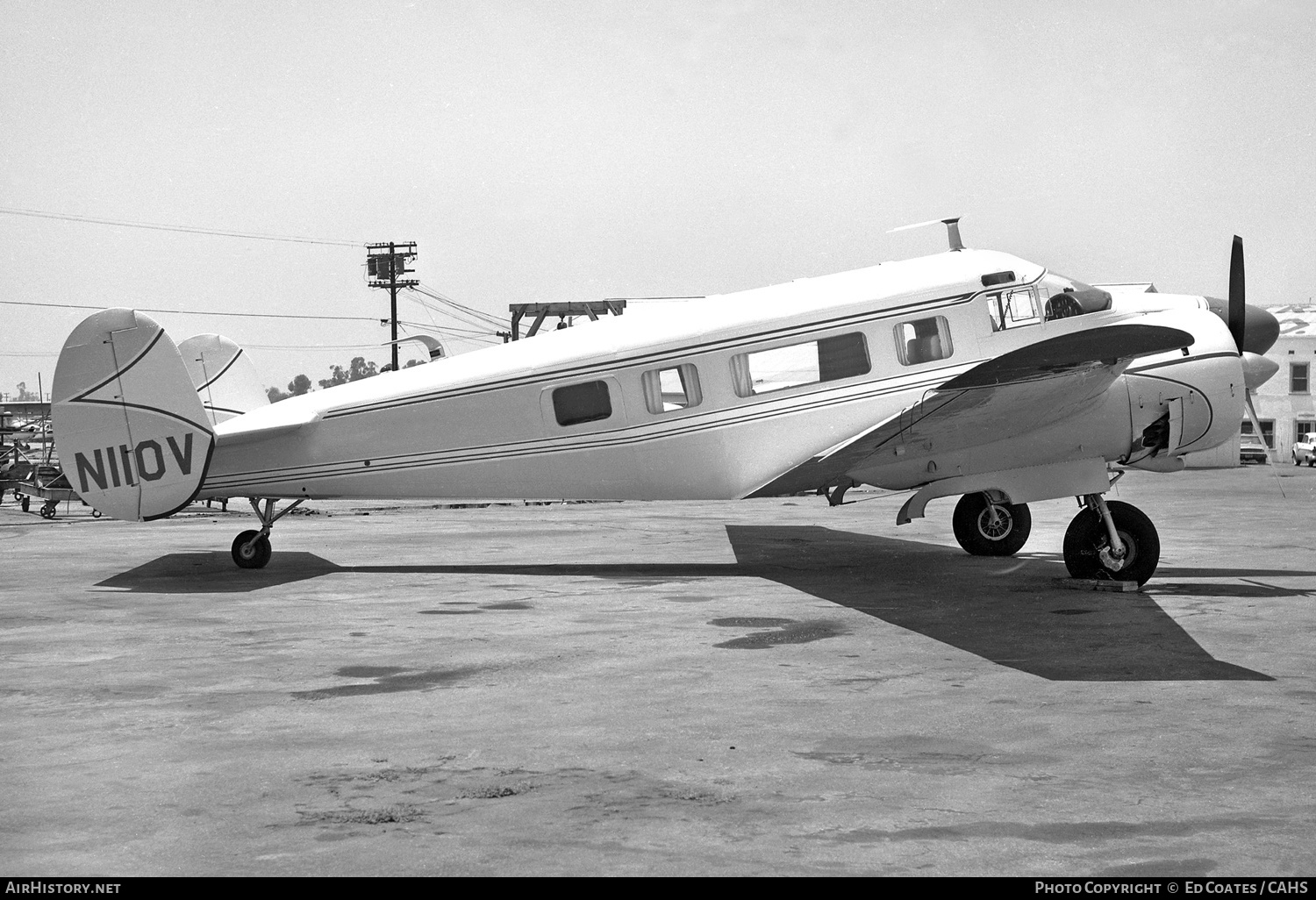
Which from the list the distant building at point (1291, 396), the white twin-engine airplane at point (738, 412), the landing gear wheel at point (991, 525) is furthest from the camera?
the distant building at point (1291, 396)

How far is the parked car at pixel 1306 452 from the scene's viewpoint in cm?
6196

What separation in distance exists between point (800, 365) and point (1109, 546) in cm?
417

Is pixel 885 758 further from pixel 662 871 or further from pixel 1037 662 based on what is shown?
pixel 1037 662

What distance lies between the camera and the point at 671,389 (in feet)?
47.3

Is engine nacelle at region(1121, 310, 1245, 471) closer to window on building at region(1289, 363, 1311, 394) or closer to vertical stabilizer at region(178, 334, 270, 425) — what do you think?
vertical stabilizer at region(178, 334, 270, 425)

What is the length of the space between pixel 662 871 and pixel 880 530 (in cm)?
1784

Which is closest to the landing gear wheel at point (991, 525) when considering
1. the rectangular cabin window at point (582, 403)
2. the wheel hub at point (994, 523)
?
the wheel hub at point (994, 523)

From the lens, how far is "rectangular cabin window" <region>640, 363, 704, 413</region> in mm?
14367

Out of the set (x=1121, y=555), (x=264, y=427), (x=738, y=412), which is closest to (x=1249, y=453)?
(x=1121, y=555)

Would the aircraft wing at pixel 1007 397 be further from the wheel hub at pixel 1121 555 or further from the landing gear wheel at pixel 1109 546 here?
the wheel hub at pixel 1121 555

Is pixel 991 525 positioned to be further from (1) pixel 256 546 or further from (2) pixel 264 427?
(1) pixel 256 546

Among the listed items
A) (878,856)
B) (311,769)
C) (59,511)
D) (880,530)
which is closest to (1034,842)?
(878,856)

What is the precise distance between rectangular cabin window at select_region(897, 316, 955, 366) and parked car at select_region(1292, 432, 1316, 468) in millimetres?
57312

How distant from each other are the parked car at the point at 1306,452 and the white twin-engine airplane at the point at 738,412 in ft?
178
